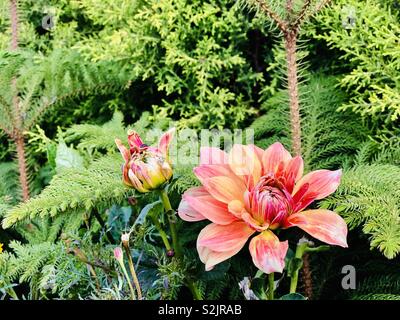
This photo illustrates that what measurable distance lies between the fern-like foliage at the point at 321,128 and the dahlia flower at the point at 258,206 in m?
0.20

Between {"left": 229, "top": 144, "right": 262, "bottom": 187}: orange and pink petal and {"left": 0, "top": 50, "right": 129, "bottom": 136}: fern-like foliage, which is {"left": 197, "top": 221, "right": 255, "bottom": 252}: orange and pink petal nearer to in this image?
{"left": 229, "top": 144, "right": 262, "bottom": 187}: orange and pink petal

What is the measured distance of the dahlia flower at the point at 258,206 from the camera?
0.66 m

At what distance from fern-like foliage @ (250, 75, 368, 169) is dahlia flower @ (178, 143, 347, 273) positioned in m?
0.20

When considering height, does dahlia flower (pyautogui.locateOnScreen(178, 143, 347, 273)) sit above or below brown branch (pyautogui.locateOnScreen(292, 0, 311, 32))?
below

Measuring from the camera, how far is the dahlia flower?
657 mm

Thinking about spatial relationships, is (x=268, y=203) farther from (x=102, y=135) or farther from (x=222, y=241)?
(x=102, y=135)

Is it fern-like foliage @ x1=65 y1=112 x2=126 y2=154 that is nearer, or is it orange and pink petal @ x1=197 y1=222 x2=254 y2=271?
orange and pink petal @ x1=197 y1=222 x2=254 y2=271

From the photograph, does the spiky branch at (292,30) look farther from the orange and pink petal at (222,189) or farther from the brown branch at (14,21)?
Result: the brown branch at (14,21)

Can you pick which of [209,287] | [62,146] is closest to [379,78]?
[209,287]

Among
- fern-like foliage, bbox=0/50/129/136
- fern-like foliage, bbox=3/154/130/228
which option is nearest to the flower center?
fern-like foliage, bbox=3/154/130/228

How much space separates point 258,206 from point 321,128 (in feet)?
1.19

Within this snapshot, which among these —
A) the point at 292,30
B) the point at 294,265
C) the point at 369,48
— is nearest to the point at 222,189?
the point at 294,265

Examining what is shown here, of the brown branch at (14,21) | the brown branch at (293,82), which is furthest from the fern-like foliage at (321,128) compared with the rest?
the brown branch at (14,21)
